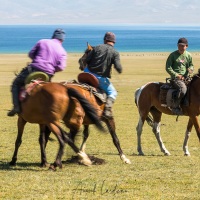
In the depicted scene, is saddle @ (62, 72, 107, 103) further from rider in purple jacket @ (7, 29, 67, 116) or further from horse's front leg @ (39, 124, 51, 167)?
horse's front leg @ (39, 124, 51, 167)

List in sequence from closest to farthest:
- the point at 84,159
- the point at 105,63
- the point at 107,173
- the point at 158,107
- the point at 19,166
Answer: the point at 107,173 < the point at 84,159 < the point at 19,166 < the point at 105,63 < the point at 158,107

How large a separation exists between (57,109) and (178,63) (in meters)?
4.46

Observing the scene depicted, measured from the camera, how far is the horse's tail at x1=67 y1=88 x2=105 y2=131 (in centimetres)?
1152

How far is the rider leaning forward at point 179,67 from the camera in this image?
48.2 feet

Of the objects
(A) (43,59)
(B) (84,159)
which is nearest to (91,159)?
(B) (84,159)

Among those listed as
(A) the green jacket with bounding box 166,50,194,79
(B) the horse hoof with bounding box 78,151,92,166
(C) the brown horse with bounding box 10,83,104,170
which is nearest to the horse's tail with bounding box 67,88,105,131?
(C) the brown horse with bounding box 10,83,104,170

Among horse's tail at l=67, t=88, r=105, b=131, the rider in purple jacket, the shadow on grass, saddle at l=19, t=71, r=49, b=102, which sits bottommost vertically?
the shadow on grass

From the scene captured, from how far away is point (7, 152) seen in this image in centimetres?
1473

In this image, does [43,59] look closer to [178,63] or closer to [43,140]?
[43,140]

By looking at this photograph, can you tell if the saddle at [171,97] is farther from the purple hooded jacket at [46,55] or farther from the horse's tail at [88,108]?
the purple hooded jacket at [46,55]

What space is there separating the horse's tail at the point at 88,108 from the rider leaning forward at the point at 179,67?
133 inches

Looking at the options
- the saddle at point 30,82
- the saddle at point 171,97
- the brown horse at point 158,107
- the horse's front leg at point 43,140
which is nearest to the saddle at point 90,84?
the saddle at point 30,82

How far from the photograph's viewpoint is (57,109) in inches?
446

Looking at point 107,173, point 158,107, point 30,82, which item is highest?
point 30,82
